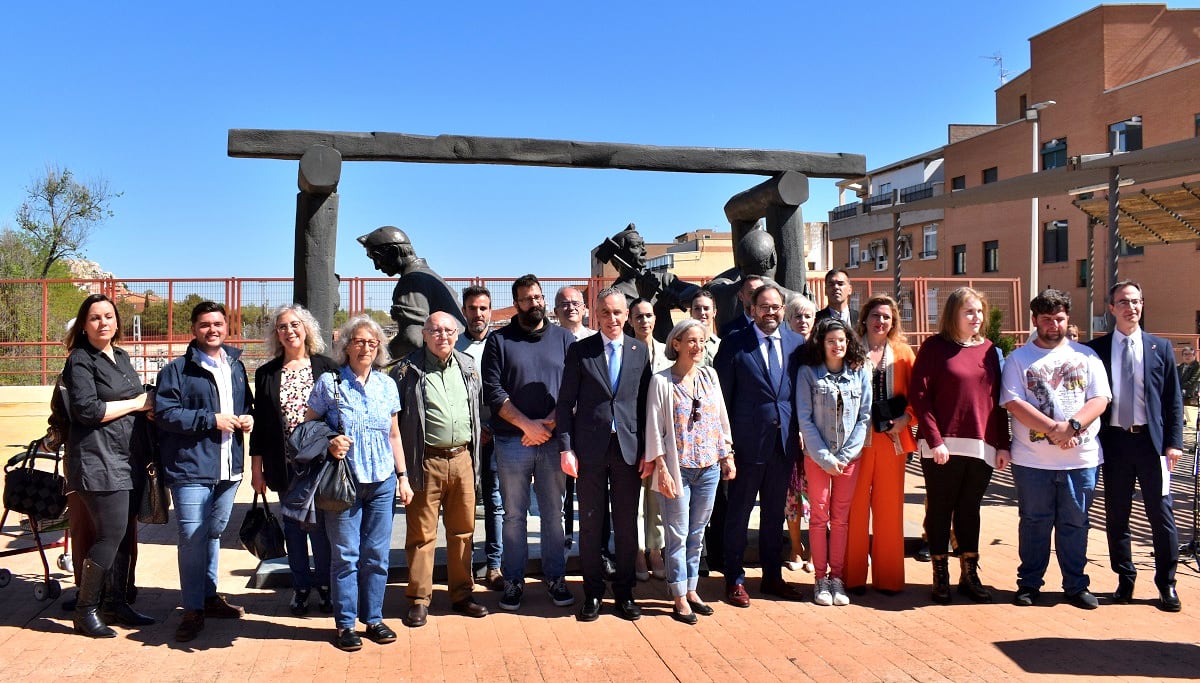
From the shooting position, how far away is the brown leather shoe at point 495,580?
5074mm

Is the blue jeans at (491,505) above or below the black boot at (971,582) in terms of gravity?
above

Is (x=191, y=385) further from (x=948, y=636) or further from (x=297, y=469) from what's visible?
(x=948, y=636)

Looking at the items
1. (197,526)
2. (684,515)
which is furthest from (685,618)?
(197,526)

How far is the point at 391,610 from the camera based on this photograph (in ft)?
15.3

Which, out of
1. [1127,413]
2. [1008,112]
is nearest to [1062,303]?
[1127,413]

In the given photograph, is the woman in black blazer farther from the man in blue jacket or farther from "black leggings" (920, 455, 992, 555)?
"black leggings" (920, 455, 992, 555)

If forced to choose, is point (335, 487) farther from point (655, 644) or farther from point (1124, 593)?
point (1124, 593)

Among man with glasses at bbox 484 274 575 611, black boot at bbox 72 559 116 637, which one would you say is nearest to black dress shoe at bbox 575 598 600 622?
man with glasses at bbox 484 274 575 611

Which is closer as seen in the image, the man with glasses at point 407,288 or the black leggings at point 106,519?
the black leggings at point 106,519

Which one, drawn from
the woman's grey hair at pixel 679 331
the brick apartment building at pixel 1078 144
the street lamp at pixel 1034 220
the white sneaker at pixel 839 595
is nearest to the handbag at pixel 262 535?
the woman's grey hair at pixel 679 331

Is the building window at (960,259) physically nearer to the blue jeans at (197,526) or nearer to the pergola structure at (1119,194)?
the pergola structure at (1119,194)

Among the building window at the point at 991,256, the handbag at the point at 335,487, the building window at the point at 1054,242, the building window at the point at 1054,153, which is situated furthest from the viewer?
the building window at the point at 991,256

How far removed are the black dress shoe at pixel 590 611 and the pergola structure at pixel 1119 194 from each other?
5.99 metres

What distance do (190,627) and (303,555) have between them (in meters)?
0.61
